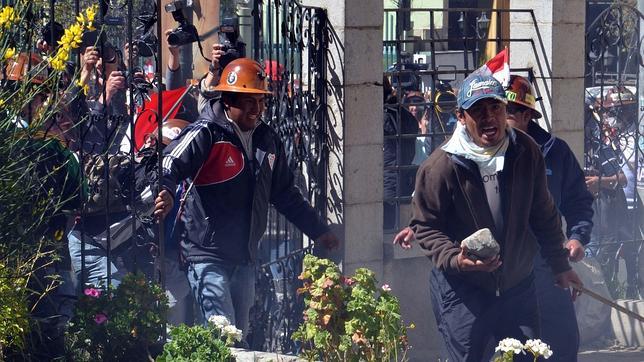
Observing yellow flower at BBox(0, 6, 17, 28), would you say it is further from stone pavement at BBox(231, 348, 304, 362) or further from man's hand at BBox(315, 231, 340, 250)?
man's hand at BBox(315, 231, 340, 250)

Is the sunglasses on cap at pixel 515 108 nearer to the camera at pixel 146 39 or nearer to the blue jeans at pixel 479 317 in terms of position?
the blue jeans at pixel 479 317

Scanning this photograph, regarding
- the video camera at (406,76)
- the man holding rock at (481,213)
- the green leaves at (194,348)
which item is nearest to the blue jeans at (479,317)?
the man holding rock at (481,213)

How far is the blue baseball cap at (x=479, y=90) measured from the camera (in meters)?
5.59

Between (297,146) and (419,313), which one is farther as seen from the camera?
(419,313)

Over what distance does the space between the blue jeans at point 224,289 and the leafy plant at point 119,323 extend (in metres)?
1.17

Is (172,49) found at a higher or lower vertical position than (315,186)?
higher

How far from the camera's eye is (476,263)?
17.6 ft

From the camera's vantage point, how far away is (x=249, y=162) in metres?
6.33

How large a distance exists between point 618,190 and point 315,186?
130 inches

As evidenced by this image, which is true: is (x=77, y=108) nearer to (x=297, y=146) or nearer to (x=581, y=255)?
(x=297, y=146)

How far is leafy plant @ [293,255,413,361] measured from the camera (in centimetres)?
479

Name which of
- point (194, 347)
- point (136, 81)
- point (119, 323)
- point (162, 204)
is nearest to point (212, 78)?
point (136, 81)

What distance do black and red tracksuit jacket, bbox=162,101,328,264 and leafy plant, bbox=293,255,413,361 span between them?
141cm

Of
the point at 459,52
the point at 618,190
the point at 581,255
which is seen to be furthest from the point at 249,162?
the point at 618,190
